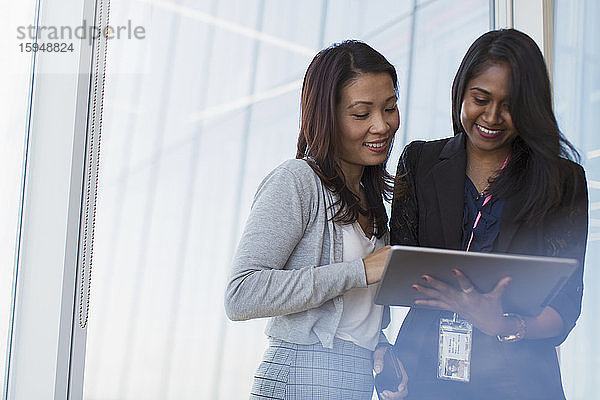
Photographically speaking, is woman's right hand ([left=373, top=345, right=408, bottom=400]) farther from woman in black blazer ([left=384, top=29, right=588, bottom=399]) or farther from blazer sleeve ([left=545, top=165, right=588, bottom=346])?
blazer sleeve ([left=545, top=165, right=588, bottom=346])

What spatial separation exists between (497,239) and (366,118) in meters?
0.36

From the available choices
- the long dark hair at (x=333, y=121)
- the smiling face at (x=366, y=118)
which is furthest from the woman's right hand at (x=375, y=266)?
the smiling face at (x=366, y=118)

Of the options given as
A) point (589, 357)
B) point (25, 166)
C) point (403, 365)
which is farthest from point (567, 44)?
point (25, 166)

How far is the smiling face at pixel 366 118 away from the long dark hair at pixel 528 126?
0.55 feet

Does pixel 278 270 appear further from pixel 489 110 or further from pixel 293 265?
pixel 489 110

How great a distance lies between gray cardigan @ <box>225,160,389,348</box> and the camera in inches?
48.6

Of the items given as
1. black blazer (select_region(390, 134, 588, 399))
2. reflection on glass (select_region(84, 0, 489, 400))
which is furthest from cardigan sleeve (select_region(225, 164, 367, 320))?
reflection on glass (select_region(84, 0, 489, 400))

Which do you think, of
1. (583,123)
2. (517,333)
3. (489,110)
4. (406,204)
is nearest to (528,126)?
(489,110)

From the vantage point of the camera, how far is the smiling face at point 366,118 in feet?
4.57

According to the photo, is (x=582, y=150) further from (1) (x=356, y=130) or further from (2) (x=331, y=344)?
(2) (x=331, y=344)

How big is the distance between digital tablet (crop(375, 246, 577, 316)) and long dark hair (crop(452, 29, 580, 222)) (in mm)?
187

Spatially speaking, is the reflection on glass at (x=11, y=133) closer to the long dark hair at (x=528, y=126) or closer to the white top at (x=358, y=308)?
the white top at (x=358, y=308)

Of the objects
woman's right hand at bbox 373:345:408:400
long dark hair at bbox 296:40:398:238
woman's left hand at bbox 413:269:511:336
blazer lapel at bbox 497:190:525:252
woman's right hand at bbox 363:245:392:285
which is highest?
long dark hair at bbox 296:40:398:238

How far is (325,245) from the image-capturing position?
4.34 feet
